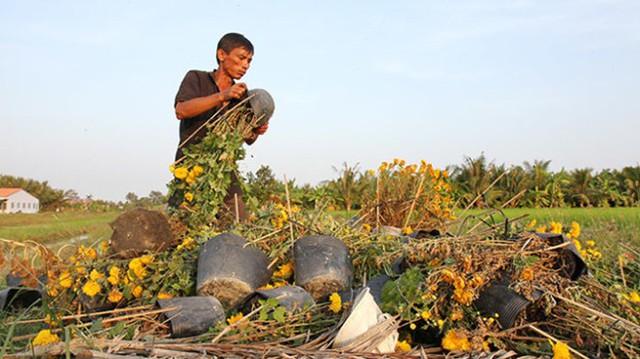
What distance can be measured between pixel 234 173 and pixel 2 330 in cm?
198

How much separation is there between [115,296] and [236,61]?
2429mm

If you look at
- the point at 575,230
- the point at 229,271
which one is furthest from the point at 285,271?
the point at 575,230

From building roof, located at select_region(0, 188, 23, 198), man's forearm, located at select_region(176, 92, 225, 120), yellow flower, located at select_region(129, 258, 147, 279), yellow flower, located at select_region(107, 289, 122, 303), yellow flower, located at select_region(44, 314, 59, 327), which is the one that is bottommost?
yellow flower, located at select_region(44, 314, 59, 327)

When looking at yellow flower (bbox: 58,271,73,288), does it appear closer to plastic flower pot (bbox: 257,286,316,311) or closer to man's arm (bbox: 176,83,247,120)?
plastic flower pot (bbox: 257,286,316,311)

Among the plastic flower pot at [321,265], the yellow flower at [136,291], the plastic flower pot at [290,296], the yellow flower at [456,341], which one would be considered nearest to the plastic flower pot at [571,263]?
the yellow flower at [456,341]

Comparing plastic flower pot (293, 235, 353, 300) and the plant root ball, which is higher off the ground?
the plant root ball

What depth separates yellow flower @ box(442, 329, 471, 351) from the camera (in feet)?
7.89

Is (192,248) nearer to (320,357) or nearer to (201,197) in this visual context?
(201,197)

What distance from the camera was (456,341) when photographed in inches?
95.1

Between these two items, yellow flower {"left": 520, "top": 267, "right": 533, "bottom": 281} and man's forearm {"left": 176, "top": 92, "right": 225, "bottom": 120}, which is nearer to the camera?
yellow flower {"left": 520, "top": 267, "right": 533, "bottom": 281}

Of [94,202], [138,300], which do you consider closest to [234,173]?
[138,300]

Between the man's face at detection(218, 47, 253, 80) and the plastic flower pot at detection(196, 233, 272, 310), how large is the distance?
204 cm

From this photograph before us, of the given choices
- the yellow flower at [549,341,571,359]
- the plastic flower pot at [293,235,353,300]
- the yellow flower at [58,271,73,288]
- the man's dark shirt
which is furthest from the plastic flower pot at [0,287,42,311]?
the yellow flower at [549,341,571,359]

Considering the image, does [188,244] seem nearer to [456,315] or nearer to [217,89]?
[217,89]
